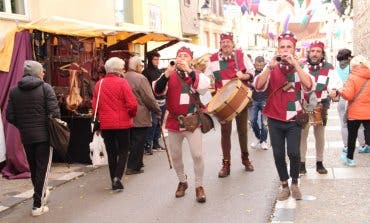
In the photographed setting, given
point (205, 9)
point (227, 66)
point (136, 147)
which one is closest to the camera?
point (227, 66)

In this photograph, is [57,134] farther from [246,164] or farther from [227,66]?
[246,164]

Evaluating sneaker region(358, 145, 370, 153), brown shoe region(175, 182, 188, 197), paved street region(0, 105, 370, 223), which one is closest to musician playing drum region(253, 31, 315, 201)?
paved street region(0, 105, 370, 223)

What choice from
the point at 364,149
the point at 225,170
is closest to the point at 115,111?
the point at 225,170

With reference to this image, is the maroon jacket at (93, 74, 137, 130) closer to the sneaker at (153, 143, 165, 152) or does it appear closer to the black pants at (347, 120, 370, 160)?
the black pants at (347, 120, 370, 160)

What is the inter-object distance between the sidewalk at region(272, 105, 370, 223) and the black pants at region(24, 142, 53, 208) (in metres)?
2.69

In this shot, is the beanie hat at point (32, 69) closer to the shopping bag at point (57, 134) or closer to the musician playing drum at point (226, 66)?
the shopping bag at point (57, 134)

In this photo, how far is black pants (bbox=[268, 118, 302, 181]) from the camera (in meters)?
5.71

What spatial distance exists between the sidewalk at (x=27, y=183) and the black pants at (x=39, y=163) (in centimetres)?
72

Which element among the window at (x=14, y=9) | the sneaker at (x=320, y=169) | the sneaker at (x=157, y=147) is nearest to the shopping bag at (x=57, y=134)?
the sneaker at (x=320, y=169)

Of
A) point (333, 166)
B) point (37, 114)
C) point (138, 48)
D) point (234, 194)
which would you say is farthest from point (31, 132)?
point (138, 48)

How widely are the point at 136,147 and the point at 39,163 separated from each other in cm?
233

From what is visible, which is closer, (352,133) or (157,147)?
(352,133)

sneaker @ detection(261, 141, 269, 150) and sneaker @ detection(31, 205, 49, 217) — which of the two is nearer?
sneaker @ detection(31, 205, 49, 217)

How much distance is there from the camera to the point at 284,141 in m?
5.84
